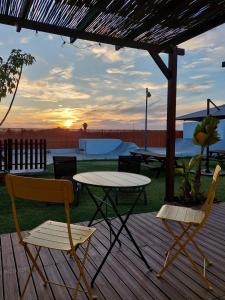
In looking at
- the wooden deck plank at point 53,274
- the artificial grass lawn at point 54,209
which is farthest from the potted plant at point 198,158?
the wooden deck plank at point 53,274

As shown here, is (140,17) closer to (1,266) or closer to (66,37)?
(66,37)

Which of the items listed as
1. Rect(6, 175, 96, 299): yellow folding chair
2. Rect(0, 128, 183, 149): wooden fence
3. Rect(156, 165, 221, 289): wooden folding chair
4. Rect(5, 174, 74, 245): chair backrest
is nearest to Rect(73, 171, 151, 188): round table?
Rect(156, 165, 221, 289): wooden folding chair

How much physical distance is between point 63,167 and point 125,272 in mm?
3567

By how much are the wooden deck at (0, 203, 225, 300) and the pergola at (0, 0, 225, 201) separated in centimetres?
294

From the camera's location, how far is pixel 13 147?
858 cm

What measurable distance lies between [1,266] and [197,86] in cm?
1156

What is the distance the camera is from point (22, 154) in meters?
8.76

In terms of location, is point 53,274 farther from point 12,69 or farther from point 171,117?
point 12,69

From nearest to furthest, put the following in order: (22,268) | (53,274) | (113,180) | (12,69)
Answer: (53,274)
(22,268)
(113,180)
(12,69)

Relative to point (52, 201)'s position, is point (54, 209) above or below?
below

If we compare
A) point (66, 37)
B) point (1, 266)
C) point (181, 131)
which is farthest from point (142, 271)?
point (181, 131)

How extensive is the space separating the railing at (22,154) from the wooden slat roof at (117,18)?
4910 millimetres

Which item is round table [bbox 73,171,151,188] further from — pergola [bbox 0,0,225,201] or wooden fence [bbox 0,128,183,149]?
wooden fence [bbox 0,128,183,149]

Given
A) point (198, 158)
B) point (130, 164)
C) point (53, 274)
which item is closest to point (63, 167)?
point (130, 164)
